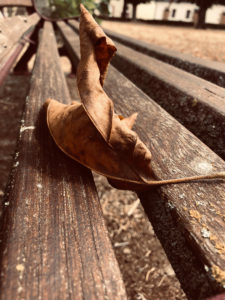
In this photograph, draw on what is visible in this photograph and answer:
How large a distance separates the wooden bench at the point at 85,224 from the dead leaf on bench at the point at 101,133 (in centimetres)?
5

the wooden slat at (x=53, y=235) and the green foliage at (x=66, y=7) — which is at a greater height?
the green foliage at (x=66, y=7)

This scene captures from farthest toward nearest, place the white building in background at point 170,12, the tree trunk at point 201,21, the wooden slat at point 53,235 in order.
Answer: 1. the white building in background at point 170,12
2. the tree trunk at point 201,21
3. the wooden slat at point 53,235

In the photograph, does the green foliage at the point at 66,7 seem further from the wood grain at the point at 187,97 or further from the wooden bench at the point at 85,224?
the wooden bench at the point at 85,224

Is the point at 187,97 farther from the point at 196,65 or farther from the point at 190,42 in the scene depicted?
the point at 190,42

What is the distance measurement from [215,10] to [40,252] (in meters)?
46.5

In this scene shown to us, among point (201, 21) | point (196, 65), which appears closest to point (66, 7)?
point (196, 65)

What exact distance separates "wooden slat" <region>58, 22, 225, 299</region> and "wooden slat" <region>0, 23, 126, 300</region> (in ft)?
0.43

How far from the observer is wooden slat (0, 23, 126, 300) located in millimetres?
375

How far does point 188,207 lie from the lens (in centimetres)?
51

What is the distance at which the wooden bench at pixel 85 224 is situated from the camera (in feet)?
1.26

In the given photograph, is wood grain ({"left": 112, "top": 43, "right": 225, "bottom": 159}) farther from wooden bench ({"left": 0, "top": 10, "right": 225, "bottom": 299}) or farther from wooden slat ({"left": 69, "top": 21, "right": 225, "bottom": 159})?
wooden bench ({"left": 0, "top": 10, "right": 225, "bottom": 299})

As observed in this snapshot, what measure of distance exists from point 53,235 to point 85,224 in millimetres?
61

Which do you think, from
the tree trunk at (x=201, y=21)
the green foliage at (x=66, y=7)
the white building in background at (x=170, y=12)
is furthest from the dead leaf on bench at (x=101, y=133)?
the white building in background at (x=170, y=12)

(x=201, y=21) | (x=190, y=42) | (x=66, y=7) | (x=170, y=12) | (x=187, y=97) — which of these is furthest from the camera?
(x=170, y=12)
